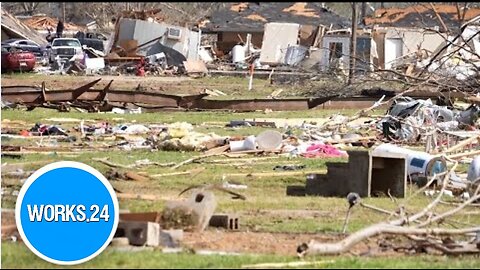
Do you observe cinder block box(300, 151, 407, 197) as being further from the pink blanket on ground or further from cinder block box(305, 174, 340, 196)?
the pink blanket on ground

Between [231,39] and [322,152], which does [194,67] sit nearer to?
[231,39]

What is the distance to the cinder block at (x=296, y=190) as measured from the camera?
47.3ft

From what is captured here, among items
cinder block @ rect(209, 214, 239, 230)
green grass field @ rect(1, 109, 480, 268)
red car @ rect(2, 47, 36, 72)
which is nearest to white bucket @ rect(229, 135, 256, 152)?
green grass field @ rect(1, 109, 480, 268)

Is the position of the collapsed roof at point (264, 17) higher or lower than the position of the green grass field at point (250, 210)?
higher

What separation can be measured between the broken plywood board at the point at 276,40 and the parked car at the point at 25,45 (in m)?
11.2

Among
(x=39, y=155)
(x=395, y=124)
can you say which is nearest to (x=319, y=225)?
(x=39, y=155)

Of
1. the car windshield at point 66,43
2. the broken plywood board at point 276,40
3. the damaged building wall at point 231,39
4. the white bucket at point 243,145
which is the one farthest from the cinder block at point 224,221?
the damaged building wall at point 231,39

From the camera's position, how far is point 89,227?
8.77 meters

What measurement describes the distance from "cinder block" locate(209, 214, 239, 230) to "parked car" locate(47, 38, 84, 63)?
134 feet

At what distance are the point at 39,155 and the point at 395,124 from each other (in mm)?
7109

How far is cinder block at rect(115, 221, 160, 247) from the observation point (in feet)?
31.5

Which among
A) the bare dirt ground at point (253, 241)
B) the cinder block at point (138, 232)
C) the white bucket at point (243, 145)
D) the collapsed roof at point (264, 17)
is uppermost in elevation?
the collapsed roof at point (264, 17)

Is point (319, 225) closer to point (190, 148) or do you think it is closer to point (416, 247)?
point (416, 247)

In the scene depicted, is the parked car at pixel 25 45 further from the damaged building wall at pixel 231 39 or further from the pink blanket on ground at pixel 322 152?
the pink blanket on ground at pixel 322 152
